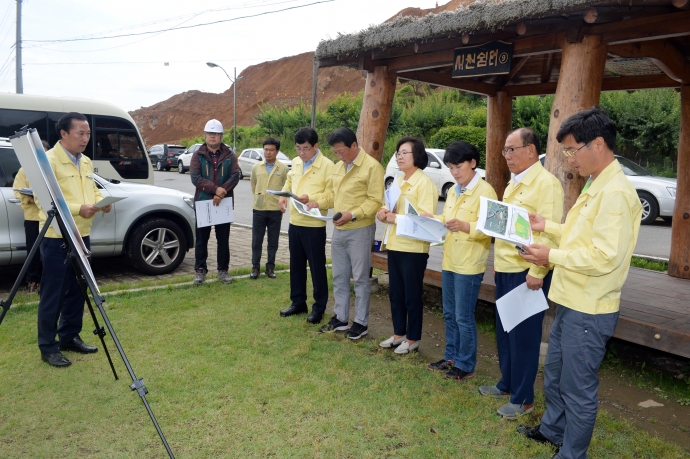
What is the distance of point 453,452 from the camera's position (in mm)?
3283

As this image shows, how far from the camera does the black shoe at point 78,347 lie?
4785 mm

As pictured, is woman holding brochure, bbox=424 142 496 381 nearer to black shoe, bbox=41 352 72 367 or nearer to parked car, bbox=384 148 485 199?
black shoe, bbox=41 352 72 367

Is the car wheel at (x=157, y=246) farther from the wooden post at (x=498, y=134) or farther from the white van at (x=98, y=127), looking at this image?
the wooden post at (x=498, y=134)

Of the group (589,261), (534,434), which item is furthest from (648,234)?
(589,261)

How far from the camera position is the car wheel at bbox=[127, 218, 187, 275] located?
290 inches

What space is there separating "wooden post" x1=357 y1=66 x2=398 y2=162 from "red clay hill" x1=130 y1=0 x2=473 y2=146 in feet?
177

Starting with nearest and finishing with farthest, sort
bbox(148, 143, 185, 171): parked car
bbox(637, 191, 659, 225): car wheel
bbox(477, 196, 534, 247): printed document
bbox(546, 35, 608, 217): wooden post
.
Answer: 1. bbox(477, 196, 534, 247): printed document
2. bbox(546, 35, 608, 217): wooden post
3. bbox(637, 191, 659, 225): car wheel
4. bbox(148, 143, 185, 171): parked car

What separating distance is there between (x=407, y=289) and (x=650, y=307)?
2.10 m

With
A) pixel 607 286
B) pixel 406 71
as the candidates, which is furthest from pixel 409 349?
pixel 406 71

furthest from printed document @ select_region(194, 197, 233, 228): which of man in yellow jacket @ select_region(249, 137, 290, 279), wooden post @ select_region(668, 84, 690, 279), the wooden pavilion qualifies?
wooden post @ select_region(668, 84, 690, 279)

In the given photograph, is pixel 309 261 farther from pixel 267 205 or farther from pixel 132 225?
pixel 132 225

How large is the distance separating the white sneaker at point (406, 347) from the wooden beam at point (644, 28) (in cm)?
297

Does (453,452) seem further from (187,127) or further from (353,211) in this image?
(187,127)

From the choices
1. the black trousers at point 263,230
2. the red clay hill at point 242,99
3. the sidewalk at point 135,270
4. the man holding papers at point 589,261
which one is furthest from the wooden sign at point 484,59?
the red clay hill at point 242,99
